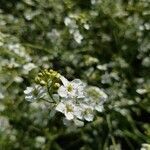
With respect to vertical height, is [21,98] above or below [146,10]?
below

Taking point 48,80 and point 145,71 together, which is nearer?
point 48,80

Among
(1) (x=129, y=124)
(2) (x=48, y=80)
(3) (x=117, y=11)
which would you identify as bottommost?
(1) (x=129, y=124)

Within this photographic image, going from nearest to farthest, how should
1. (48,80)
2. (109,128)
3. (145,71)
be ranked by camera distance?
(48,80)
(109,128)
(145,71)

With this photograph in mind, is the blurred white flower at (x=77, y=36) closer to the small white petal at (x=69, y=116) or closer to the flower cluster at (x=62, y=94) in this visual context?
the flower cluster at (x=62, y=94)

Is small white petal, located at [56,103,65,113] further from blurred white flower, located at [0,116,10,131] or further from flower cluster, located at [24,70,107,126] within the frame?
blurred white flower, located at [0,116,10,131]

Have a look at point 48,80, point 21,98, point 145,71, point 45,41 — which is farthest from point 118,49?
point 48,80

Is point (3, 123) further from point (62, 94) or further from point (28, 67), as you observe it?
point (62, 94)

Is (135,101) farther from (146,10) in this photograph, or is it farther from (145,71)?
(146,10)

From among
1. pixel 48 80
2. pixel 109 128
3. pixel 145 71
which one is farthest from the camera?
pixel 145 71

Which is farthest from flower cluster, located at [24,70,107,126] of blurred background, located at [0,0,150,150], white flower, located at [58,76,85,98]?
blurred background, located at [0,0,150,150]
